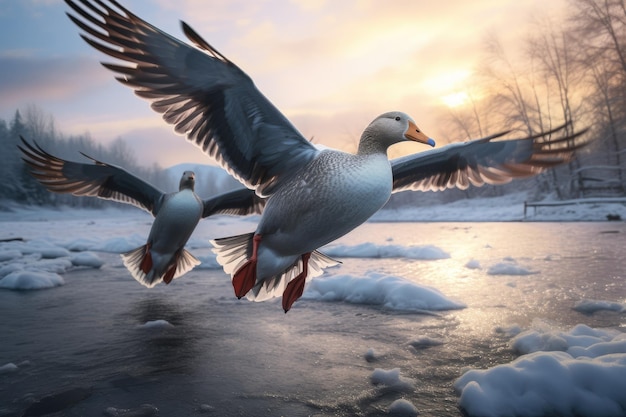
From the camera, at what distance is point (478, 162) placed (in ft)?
14.0

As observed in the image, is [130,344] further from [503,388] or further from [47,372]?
[503,388]

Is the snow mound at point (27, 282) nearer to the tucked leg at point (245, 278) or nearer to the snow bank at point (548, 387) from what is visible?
the tucked leg at point (245, 278)

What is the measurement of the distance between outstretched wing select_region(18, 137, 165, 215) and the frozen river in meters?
1.69

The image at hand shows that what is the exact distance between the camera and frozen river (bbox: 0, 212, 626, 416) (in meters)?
3.03

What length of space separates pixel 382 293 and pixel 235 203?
103 inches

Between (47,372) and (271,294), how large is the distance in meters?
2.11

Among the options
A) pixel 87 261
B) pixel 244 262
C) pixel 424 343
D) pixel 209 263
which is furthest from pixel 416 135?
pixel 87 261

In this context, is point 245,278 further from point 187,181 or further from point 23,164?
A: point 23,164

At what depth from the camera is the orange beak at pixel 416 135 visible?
262cm

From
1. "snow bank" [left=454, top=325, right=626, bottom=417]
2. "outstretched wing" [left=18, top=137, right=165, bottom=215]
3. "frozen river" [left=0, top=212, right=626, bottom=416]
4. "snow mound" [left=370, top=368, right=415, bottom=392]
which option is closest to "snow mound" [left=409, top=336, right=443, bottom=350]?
"frozen river" [left=0, top=212, right=626, bottom=416]

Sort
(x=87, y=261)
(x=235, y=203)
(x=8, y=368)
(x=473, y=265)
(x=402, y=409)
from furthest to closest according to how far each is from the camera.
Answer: (x=87, y=261) → (x=473, y=265) → (x=235, y=203) → (x=8, y=368) → (x=402, y=409)

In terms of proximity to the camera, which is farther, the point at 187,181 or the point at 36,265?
the point at 36,265

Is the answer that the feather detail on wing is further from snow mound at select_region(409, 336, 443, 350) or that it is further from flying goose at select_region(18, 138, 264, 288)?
flying goose at select_region(18, 138, 264, 288)

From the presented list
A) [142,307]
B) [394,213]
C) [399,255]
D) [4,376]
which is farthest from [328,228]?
[394,213]
